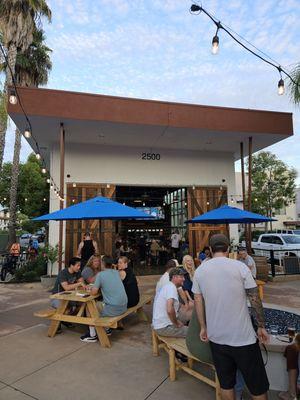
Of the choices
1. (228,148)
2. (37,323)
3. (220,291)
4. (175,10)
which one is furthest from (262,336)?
(228,148)

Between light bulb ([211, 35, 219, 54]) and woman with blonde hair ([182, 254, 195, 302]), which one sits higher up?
light bulb ([211, 35, 219, 54])

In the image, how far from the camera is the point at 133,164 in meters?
12.0

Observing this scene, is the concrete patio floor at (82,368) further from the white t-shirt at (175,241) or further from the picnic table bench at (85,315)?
the white t-shirt at (175,241)

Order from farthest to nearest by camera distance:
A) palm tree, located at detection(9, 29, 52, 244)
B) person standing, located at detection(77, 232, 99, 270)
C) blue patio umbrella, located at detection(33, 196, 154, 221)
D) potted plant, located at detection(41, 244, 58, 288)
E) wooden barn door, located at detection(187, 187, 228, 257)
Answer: palm tree, located at detection(9, 29, 52, 244) → wooden barn door, located at detection(187, 187, 228, 257) → potted plant, located at detection(41, 244, 58, 288) → person standing, located at detection(77, 232, 99, 270) → blue patio umbrella, located at detection(33, 196, 154, 221)

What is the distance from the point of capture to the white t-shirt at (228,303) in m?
2.41

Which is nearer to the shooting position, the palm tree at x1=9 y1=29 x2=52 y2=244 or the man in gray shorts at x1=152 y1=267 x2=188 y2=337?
the man in gray shorts at x1=152 y1=267 x2=188 y2=337

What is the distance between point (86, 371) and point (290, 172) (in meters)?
28.2

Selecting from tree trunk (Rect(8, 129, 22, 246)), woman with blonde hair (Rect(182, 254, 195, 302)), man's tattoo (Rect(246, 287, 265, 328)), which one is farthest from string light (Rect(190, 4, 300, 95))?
tree trunk (Rect(8, 129, 22, 246))

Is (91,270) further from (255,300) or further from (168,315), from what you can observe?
(255,300)

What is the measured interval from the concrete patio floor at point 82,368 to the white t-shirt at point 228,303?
1.25 meters

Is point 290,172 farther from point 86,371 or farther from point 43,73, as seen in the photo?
point 86,371

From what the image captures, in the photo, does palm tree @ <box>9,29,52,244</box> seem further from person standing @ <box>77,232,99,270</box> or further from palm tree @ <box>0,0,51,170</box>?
person standing @ <box>77,232,99,270</box>

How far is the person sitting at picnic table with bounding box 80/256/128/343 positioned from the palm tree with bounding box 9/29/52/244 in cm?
1290

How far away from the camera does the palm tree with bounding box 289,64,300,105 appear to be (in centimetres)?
653
